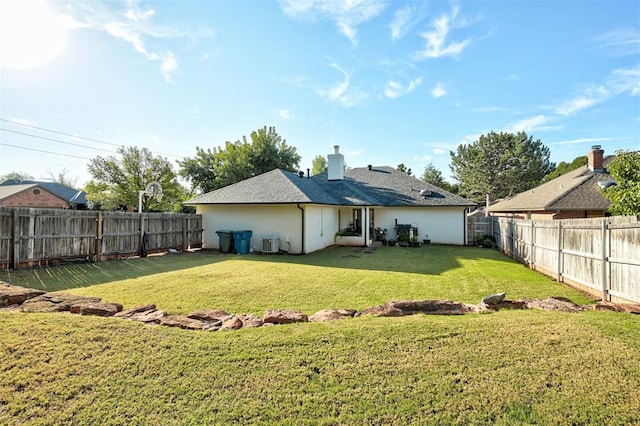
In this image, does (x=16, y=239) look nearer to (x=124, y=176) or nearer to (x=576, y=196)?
(x=576, y=196)

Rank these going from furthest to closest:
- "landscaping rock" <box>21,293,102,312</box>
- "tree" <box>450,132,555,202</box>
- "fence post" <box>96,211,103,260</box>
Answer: "tree" <box>450,132,555,202</box>, "fence post" <box>96,211,103,260</box>, "landscaping rock" <box>21,293,102,312</box>

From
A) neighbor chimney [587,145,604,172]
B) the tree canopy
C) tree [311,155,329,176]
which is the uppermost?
tree [311,155,329,176]

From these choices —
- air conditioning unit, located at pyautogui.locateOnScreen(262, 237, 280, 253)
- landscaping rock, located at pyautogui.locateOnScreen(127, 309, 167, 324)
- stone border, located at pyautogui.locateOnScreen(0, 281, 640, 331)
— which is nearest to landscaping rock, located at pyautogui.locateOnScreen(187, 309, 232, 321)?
stone border, located at pyautogui.locateOnScreen(0, 281, 640, 331)

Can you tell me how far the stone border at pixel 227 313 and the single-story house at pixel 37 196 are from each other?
30.5 metres

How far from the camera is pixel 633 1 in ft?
26.2

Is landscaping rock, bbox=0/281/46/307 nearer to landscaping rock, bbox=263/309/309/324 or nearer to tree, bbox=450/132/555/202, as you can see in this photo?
landscaping rock, bbox=263/309/309/324

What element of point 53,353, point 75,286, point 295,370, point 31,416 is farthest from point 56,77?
point 295,370

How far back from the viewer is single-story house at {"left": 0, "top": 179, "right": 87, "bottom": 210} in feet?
94.2

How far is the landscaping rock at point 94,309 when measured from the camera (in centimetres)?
435

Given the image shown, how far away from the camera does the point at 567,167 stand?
36688 mm

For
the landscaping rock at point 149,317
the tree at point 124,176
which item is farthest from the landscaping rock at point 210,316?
the tree at point 124,176

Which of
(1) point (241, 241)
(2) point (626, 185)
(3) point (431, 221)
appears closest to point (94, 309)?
(1) point (241, 241)

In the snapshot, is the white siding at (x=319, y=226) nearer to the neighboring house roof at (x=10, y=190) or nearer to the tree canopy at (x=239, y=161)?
the tree canopy at (x=239, y=161)

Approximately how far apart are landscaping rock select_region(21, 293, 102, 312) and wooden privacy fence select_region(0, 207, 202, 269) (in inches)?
208
